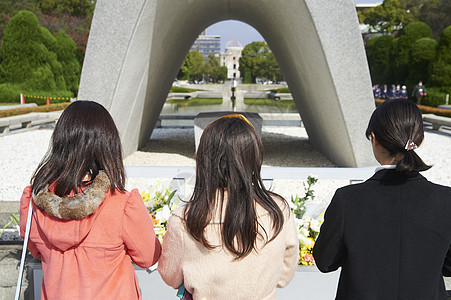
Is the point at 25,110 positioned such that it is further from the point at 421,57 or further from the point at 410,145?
the point at 421,57

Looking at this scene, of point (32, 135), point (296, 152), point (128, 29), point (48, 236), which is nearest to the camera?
point (48, 236)

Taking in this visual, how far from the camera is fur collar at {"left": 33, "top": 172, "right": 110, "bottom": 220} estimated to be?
162cm

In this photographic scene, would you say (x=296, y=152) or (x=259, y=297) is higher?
(x=259, y=297)

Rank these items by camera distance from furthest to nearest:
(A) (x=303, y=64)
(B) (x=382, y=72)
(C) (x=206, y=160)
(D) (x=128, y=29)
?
(B) (x=382, y=72) → (A) (x=303, y=64) → (D) (x=128, y=29) → (C) (x=206, y=160)

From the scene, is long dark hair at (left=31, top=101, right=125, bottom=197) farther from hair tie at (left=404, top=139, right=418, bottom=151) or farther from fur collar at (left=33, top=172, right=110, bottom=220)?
hair tie at (left=404, top=139, right=418, bottom=151)

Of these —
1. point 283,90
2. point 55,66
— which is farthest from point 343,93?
point 283,90

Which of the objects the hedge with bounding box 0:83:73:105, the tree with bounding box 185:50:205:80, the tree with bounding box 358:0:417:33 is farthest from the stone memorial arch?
the tree with bounding box 185:50:205:80

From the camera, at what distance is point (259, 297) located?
1.57 meters

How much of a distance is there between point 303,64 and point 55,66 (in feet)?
66.1

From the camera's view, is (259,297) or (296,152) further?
(296,152)

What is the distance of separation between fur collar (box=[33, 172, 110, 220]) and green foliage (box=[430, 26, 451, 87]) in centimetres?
1929

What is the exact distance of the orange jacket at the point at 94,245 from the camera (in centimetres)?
168

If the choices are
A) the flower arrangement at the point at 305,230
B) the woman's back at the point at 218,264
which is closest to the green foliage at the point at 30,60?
the flower arrangement at the point at 305,230

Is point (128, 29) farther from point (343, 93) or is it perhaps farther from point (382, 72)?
point (382, 72)
